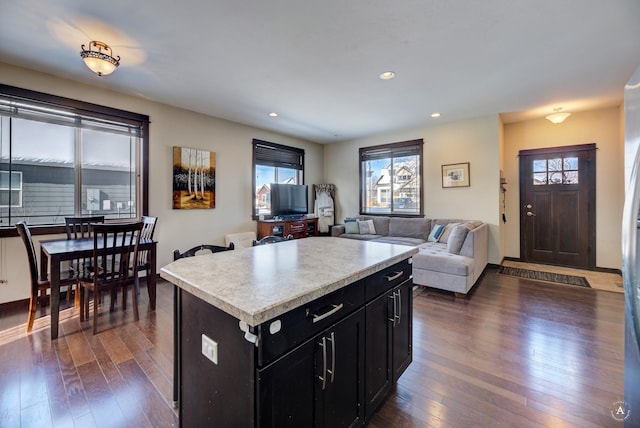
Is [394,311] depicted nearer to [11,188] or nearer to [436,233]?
[436,233]

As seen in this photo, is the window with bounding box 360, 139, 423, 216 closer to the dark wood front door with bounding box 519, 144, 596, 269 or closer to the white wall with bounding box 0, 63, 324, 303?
the dark wood front door with bounding box 519, 144, 596, 269

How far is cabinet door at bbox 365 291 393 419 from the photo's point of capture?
1418mm

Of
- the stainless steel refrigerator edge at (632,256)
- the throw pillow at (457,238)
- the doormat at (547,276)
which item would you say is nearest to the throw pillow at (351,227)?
the throw pillow at (457,238)

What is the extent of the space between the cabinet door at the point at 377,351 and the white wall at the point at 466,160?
4112 mm

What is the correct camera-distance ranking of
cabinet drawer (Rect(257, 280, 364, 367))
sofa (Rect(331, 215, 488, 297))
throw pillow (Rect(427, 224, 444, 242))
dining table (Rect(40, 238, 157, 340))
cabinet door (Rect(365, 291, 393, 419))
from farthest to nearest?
throw pillow (Rect(427, 224, 444, 242)) < sofa (Rect(331, 215, 488, 297)) < dining table (Rect(40, 238, 157, 340)) < cabinet door (Rect(365, 291, 393, 419)) < cabinet drawer (Rect(257, 280, 364, 367))

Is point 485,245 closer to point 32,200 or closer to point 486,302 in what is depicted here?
point 486,302

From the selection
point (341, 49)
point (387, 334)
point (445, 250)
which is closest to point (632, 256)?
point (387, 334)

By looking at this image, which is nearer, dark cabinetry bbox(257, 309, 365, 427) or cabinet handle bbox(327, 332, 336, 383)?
dark cabinetry bbox(257, 309, 365, 427)

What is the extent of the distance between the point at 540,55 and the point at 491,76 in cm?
51

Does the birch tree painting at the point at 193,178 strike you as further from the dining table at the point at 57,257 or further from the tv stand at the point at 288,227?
the dining table at the point at 57,257

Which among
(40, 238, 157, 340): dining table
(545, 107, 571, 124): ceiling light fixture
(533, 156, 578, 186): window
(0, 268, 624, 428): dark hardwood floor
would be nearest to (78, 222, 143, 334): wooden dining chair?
(40, 238, 157, 340): dining table

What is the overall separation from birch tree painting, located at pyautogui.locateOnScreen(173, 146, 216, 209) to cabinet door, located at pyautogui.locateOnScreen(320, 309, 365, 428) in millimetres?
3908

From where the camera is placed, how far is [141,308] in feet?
9.93

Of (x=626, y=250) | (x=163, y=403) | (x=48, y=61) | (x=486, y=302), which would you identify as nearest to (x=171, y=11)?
(x=48, y=61)
